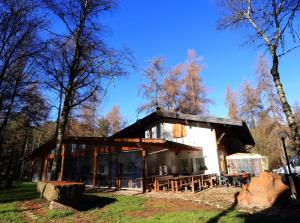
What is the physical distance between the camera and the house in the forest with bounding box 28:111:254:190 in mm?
14922

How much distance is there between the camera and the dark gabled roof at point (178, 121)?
53.1 feet

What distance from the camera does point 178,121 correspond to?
18859mm

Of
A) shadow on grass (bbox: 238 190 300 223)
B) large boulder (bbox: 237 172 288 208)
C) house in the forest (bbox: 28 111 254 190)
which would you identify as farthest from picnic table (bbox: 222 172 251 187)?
shadow on grass (bbox: 238 190 300 223)

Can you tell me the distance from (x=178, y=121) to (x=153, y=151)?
14.5ft

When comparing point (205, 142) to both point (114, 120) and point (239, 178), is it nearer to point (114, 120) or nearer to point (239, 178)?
point (239, 178)

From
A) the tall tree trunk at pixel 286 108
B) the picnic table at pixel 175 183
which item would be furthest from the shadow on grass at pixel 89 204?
the tall tree trunk at pixel 286 108

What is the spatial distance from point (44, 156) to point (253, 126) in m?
26.1

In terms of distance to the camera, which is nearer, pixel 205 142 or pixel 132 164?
pixel 132 164

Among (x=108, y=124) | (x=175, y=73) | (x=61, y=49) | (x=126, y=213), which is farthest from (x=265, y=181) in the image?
(x=108, y=124)

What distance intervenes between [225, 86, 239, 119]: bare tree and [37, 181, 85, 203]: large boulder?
1163 inches

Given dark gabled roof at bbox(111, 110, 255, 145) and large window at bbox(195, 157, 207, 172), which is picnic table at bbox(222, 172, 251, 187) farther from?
dark gabled roof at bbox(111, 110, 255, 145)

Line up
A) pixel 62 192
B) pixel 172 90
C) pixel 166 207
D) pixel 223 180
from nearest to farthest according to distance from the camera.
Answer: pixel 62 192, pixel 166 207, pixel 223 180, pixel 172 90

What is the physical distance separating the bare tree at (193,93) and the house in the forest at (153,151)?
7.62 m

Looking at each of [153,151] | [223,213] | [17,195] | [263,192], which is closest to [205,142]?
[153,151]
